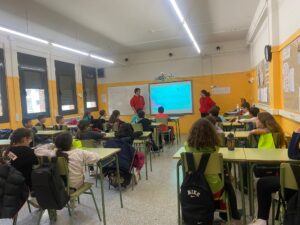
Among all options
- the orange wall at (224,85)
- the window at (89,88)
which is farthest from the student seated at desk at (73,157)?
the window at (89,88)

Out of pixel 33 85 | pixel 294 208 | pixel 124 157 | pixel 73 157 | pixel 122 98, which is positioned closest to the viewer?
pixel 294 208

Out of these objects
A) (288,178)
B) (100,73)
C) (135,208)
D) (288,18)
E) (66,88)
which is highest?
(100,73)

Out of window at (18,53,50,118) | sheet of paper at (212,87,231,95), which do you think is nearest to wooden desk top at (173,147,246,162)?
window at (18,53,50,118)

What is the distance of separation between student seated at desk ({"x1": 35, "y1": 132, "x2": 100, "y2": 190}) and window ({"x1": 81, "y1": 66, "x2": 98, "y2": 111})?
6.83 meters

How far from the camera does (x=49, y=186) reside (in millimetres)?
2258

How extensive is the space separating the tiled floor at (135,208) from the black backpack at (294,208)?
1309mm

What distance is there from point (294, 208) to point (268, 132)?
132 centimetres

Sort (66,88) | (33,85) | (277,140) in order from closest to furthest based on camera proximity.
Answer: (277,140)
(33,85)
(66,88)

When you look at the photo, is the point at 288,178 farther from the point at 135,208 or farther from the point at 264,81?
the point at 264,81

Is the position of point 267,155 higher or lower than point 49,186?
higher

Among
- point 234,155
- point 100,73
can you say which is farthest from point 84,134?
point 100,73

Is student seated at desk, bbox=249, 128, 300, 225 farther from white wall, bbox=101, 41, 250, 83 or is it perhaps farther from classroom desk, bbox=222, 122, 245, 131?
white wall, bbox=101, 41, 250, 83

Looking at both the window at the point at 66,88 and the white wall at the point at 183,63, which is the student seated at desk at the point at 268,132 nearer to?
the white wall at the point at 183,63

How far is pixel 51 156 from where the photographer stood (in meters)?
2.61
